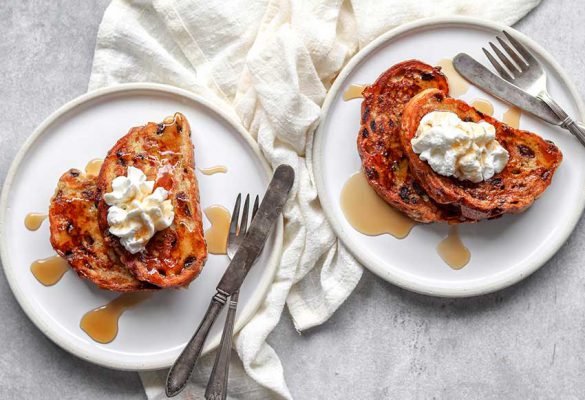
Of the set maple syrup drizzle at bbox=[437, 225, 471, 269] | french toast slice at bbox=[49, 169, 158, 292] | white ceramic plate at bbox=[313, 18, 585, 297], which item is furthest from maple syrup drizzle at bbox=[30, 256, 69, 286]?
maple syrup drizzle at bbox=[437, 225, 471, 269]

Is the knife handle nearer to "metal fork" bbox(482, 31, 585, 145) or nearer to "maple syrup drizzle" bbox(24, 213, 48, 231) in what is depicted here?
"maple syrup drizzle" bbox(24, 213, 48, 231)

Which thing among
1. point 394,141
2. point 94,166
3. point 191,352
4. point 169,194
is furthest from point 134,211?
point 394,141

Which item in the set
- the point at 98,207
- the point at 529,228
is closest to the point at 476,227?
the point at 529,228

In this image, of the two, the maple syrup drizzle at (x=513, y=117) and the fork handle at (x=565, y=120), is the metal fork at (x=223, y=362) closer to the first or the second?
the maple syrup drizzle at (x=513, y=117)

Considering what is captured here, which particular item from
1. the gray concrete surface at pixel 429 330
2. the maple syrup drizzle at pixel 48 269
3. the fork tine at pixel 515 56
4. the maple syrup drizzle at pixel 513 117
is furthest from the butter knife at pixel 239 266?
the fork tine at pixel 515 56

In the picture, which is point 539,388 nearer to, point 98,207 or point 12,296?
point 98,207
